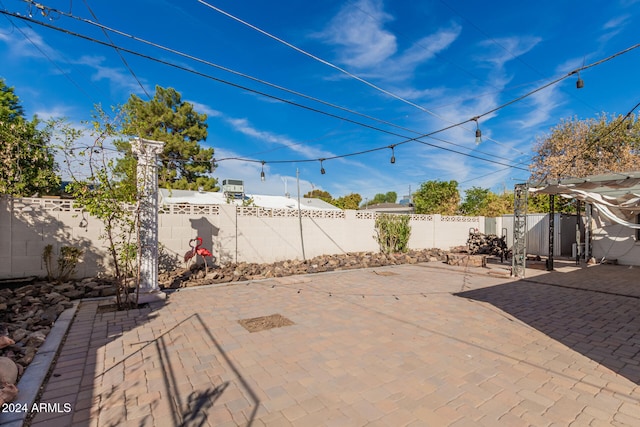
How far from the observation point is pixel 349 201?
46.2 meters

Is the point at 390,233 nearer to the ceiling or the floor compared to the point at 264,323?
nearer to the ceiling

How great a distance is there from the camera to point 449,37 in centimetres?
844

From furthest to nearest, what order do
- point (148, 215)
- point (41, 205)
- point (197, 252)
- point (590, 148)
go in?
point (590, 148), point (197, 252), point (41, 205), point (148, 215)

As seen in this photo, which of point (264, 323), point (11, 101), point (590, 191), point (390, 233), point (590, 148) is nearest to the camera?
point (264, 323)

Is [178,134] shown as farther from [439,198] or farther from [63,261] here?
[439,198]

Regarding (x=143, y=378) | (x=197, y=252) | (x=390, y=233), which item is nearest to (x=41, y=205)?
(x=197, y=252)

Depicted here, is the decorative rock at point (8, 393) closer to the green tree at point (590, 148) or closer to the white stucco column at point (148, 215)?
the white stucco column at point (148, 215)

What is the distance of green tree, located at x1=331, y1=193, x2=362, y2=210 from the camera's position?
4505 centimetres

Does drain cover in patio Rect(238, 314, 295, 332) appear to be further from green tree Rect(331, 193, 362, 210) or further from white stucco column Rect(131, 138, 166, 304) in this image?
green tree Rect(331, 193, 362, 210)

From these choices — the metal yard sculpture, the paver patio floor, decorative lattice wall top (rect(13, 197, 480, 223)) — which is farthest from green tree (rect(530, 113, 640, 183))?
the metal yard sculpture

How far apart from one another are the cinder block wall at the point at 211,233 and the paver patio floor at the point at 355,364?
223 cm

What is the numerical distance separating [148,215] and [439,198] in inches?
1111

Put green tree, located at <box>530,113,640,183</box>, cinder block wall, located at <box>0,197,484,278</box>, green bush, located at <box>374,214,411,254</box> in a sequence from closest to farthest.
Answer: cinder block wall, located at <box>0,197,484,278</box> → green bush, located at <box>374,214,411,254</box> → green tree, located at <box>530,113,640,183</box>

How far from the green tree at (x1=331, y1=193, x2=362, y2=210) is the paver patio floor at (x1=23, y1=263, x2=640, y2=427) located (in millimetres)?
38821
